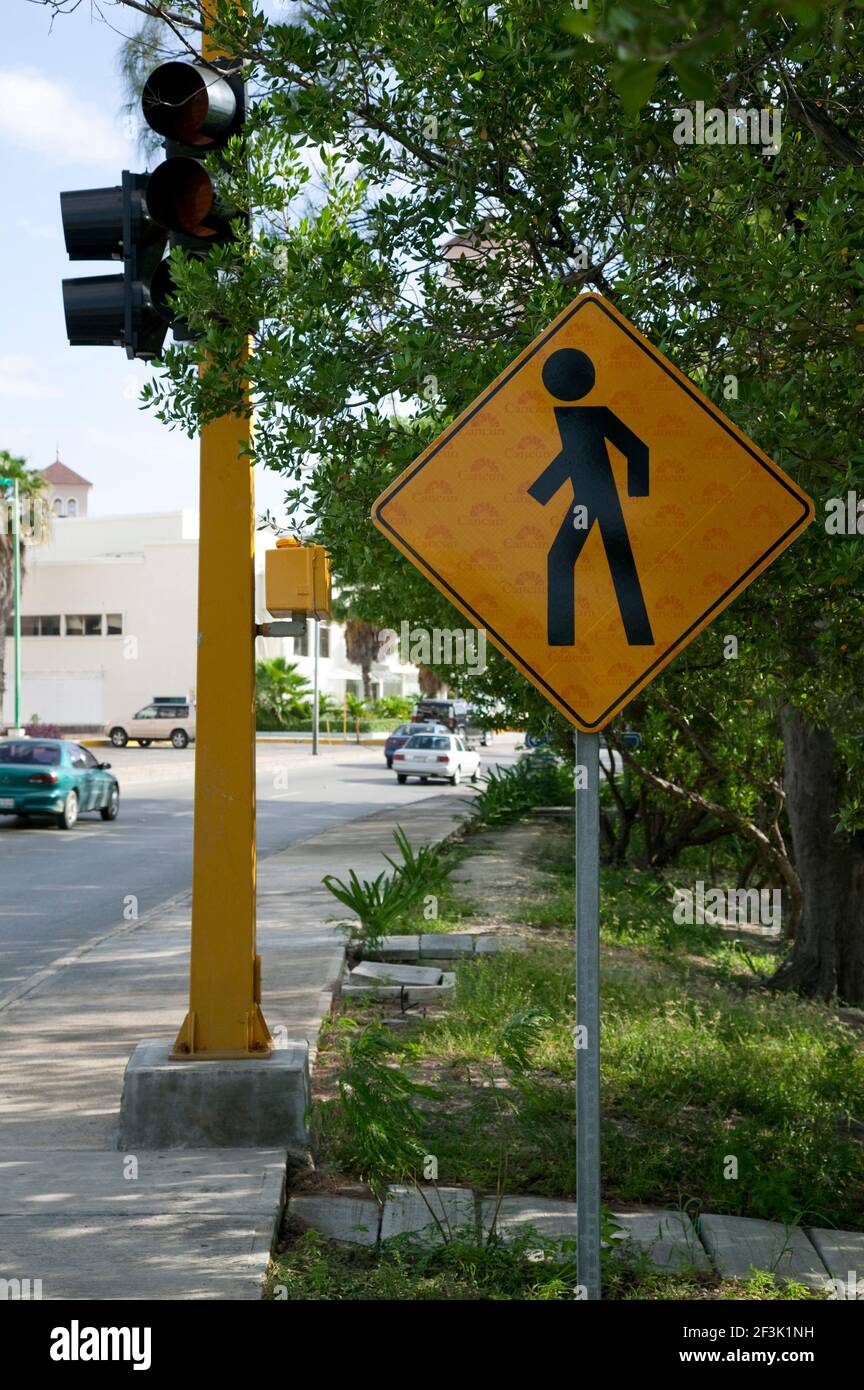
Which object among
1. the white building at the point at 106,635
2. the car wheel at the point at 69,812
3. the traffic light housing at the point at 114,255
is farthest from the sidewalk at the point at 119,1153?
the white building at the point at 106,635

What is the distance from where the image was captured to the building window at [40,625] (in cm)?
6444

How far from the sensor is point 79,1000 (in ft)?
32.1

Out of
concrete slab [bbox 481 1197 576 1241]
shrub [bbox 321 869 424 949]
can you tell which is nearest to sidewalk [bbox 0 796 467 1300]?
shrub [bbox 321 869 424 949]

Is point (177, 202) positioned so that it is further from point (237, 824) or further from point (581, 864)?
point (581, 864)

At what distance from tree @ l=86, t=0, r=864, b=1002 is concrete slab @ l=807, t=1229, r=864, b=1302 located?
2.38m

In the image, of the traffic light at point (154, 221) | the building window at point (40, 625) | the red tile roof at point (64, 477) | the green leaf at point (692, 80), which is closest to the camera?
the green leaf at point (692, 80)

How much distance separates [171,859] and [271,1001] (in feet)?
31.5

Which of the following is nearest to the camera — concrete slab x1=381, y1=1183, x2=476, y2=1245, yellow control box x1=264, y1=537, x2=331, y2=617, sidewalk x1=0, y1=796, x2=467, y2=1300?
sidewalk x1=0, y1=796, x2=467, y2=1300

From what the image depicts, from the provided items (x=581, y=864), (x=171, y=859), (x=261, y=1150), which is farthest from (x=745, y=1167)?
(x=171, y=859)

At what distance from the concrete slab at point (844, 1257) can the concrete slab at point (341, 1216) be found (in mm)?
1566

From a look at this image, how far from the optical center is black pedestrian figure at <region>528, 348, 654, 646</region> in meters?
3.82

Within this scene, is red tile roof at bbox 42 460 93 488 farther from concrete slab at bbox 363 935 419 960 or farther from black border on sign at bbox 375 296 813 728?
black border on sign at bbox 375 296 813 728

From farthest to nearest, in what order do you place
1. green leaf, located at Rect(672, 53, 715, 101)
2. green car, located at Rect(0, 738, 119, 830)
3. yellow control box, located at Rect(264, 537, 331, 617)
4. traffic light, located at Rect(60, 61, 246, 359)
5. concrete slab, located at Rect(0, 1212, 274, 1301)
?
1. green car, located at Rect(0, 738, 119, 830)
2. yellow control box, located at Rect(264, 537, 331, 617)
3. traffic light, located at Rect(60, 61, 246, 359)
4. concrete slab, located at Rect(0, 1212, 274, 1301)
5. green leaf, located at Rect(672, 53, 715, 101)

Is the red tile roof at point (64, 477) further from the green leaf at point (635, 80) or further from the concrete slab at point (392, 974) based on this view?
the green leaf at point (635, 80)
